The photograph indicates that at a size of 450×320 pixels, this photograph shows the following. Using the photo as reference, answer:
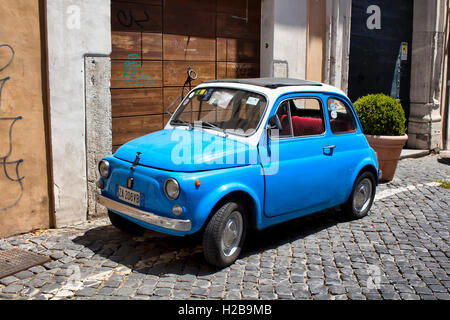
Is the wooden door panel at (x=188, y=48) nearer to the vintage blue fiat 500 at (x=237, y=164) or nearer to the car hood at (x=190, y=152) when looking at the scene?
the vintage blue fiat 500 at (x=237, y=164)

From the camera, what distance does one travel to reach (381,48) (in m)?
12.3

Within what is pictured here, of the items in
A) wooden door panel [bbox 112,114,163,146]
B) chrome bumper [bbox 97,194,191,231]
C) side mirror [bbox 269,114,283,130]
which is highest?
side mirror [bbox 269,114,283,130]

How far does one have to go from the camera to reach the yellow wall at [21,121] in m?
5.68

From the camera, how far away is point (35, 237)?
5.92m

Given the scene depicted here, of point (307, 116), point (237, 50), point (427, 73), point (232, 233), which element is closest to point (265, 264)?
point (232, 233)

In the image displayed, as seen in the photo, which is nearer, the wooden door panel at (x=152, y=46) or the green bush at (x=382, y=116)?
the wooden door panel at (x=152, y=46)

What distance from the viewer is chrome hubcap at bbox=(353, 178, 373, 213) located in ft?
22.3

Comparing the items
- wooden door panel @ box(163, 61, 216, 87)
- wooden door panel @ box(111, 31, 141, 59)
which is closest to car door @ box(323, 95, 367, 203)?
wooden door panel @ box(163, 61, 216, 87)

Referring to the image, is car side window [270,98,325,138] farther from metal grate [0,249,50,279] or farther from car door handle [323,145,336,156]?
metal grate [0,249,50,279]

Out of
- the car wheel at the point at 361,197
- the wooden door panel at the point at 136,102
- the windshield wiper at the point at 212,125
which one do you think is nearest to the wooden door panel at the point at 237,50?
the wooden door panel at the point at 136,102

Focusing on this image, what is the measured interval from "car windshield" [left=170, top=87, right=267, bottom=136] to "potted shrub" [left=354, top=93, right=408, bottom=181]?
4.01 m

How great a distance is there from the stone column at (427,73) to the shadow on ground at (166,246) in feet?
23.7
